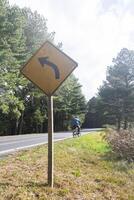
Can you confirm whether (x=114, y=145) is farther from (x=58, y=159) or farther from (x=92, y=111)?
(x=92, y=111)

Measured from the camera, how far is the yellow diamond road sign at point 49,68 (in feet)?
28.9

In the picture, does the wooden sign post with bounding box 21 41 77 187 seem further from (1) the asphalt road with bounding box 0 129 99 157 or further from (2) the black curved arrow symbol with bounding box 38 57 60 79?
(1) the asphalt road with bounding box 0 129 99 157

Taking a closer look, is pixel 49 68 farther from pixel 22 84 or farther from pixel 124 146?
pixel 22 84

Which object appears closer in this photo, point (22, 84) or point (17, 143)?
point (17, 143)

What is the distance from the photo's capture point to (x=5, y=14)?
1467 inches

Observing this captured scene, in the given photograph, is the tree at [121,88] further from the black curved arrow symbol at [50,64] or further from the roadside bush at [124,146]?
the black curved arrow symbol at [50,64]

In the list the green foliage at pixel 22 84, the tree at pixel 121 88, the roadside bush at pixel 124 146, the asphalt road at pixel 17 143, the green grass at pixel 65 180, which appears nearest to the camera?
the green grass at pixel 65 180

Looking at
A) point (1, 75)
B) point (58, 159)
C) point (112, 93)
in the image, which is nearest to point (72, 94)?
point (112, 93)

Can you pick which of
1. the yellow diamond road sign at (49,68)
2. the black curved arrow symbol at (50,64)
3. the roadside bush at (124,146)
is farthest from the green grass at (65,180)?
the roadside bush at (124,146)

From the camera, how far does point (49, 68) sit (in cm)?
878

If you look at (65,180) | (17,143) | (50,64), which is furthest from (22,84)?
(50,64)

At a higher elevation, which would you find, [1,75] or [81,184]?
[1,75]

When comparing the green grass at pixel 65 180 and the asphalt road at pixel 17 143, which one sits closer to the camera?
the green grass at pixel 65 180

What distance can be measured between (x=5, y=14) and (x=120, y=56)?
116ft
